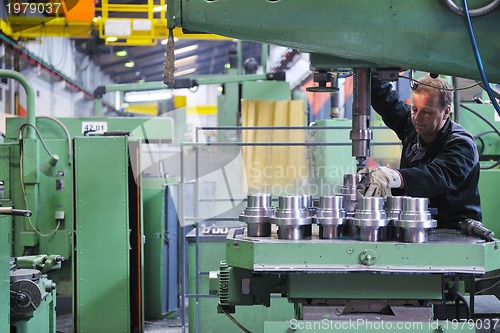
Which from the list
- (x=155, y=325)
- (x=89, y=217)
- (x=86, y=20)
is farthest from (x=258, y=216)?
(x=86, y=20)

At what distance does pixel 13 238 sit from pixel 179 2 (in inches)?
112

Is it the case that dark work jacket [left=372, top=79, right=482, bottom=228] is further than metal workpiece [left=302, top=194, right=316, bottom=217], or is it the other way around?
dark work jacket [left=372, top=79, right=482, bottom=228]

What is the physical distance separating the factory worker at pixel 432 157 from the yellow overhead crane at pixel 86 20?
9.82ft

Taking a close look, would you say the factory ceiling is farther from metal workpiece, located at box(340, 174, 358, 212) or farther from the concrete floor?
metal workpiece, located at box(340, 174, 358, 212)

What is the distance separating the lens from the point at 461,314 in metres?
2.39

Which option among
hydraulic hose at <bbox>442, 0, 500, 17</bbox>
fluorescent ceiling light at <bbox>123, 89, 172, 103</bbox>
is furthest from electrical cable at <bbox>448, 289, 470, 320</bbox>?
fluorescent ceiling light at <bbox>123, 89, 172, 103</bbox>

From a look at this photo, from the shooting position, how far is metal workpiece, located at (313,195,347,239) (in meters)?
1.79

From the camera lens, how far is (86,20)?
5.64 meters

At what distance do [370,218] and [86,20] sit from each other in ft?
14.6

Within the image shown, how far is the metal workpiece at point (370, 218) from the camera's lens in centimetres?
174

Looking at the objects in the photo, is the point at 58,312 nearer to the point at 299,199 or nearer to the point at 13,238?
the point at 13,238

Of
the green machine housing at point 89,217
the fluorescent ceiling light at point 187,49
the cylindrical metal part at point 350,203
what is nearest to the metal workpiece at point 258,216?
the cylindrical metal part at point 350,203

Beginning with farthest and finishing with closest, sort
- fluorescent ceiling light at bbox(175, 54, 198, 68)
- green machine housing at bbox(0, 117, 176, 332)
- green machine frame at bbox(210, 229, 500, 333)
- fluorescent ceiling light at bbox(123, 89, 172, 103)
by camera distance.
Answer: fluorescent ceiling light at bbox(175, 54, 198, 68) → fluorescent ceiling light at bbox(123, 89, 172, 103) → green machine housing at bbox(0, 117, 176, 332) → green machine frame at bbox(210, 229, 500, 333)

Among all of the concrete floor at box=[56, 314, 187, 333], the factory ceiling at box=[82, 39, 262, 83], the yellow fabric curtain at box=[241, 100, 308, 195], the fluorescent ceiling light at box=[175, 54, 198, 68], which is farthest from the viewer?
the fluorescent ceiling light at box=[175, 54, 198, 68]
